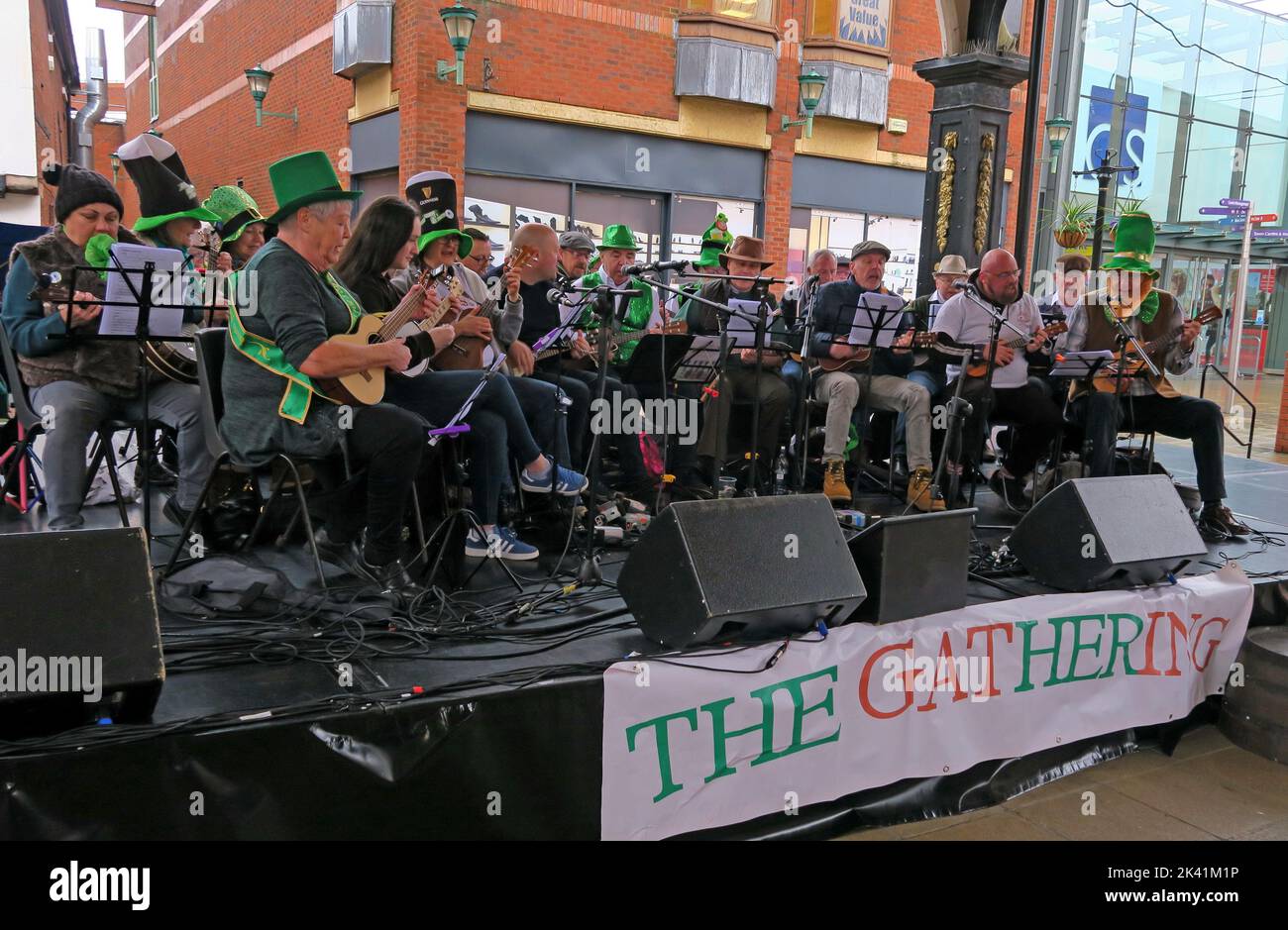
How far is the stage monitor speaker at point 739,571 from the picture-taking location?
116 inches

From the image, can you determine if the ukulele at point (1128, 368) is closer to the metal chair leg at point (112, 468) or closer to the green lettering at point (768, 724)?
the green lettering at point (768, 724)

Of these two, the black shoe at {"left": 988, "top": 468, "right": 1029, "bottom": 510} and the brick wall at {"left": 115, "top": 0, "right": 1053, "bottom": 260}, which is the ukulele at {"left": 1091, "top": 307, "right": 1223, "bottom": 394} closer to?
the black shoe at {"left": 988, "top": 468, "right": 1029, "bottom": 510}

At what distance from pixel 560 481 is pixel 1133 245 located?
152 inches

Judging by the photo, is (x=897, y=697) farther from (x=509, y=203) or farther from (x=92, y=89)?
(x=92, y=89)

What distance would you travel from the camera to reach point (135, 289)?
341 centimetres

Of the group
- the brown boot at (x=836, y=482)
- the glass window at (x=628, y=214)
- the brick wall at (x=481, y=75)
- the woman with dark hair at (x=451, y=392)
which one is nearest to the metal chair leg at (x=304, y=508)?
the woman with dark hair at (x=451, y=392)

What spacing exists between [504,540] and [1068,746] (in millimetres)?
2289

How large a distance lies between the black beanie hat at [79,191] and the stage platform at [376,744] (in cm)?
163

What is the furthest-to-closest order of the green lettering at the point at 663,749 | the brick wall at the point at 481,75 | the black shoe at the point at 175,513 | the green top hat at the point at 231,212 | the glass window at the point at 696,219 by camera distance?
the glass window at the point at 696,219 < the brick wall at the point at 481,75 < the green top hat at the point at 231,212 < the black shoe at the point at 175,513 < the green lettering at the point at 663,749

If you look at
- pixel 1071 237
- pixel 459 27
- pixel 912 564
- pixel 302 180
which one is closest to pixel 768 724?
pixel 912 564

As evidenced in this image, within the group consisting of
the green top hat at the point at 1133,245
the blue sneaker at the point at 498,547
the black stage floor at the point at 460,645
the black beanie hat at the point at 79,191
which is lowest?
the black stage floor at the point at 460,645

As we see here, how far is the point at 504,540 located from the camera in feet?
13.4

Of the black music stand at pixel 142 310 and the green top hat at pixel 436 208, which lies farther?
the green top hat at pixel 436 208
